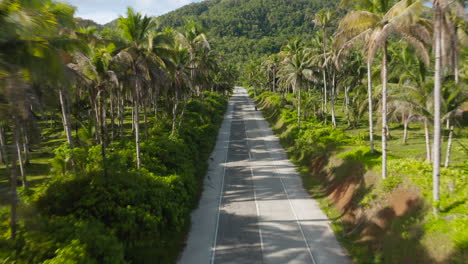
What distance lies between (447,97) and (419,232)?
26.4ft

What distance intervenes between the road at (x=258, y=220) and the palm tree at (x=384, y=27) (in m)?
5.10

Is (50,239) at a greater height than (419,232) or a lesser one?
greater

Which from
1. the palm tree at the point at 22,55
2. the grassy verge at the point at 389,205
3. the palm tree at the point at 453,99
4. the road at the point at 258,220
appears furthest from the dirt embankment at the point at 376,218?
the palm tree at the point at 22,55

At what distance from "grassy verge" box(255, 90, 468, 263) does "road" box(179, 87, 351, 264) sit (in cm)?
114

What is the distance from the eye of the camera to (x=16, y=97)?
689cm

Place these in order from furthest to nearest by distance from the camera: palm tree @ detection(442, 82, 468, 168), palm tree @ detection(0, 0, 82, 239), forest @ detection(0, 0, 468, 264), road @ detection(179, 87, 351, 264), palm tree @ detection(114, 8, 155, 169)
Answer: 1. palm tree @ detection(114, 8, 155, 169)
2. palm tree @ detection(442, 82, 468, 168)
3. road @ detection(179, 87, 351, 264)
4. forest @ detection(0, 0, 468, 264)
5. palm tree @ detection(0, 0, 82, 239)

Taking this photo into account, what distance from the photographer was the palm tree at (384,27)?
12422 millimetres

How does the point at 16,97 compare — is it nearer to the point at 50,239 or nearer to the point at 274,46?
the point at 50,239

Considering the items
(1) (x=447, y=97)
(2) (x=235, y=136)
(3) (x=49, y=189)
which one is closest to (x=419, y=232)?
(1) (x=447, y=97)

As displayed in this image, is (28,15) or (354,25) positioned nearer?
(28,15)

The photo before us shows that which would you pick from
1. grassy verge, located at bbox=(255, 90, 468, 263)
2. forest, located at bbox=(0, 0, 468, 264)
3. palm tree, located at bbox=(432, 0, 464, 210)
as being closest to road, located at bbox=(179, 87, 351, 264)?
forest, located at bbox=(0, 0, 468, 264)

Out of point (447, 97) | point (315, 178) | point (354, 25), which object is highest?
point (354, 25)

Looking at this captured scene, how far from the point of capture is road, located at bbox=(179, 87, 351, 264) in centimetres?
1325

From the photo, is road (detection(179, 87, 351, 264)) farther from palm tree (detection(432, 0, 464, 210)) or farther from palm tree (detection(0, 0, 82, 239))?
palm tree (detection(0, 0, 82, 239))
